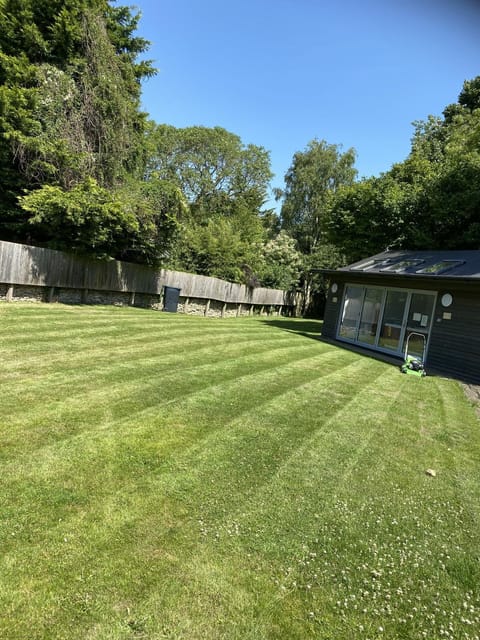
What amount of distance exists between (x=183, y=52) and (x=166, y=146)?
15775 mm

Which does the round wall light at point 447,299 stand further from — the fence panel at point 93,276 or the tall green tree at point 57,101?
the tall green tree at point 57,101

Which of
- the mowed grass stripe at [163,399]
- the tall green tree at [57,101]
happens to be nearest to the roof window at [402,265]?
the mowed grass stripe at [163,399]

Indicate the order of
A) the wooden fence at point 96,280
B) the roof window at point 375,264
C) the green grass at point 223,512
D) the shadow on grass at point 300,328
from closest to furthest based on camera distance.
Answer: the green grass at point 223,512 → the wooden fence at point 96,280 → the roof window at point 375,264 → the shadow on grass at point 300,328

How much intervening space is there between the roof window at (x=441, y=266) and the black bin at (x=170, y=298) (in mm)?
9134

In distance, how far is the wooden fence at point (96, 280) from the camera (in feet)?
33.7

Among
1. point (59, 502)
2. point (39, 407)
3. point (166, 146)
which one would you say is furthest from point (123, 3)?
point (59, 502)

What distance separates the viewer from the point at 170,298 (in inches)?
589

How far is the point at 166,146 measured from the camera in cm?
2669

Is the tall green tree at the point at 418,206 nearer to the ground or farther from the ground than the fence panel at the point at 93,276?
farther from the ground

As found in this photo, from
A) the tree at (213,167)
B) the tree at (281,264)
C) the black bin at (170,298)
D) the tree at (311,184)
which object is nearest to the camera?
the black bin at (170,298)

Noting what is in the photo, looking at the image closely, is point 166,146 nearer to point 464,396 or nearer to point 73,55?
point 73,55

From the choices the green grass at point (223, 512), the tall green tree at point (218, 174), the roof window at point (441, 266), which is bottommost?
the green grass at point (223, 512)

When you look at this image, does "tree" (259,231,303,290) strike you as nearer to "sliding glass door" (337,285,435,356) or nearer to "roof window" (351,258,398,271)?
"roof window" (351,258,398,271)

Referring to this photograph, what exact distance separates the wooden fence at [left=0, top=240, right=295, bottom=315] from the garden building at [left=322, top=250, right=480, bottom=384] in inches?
251
